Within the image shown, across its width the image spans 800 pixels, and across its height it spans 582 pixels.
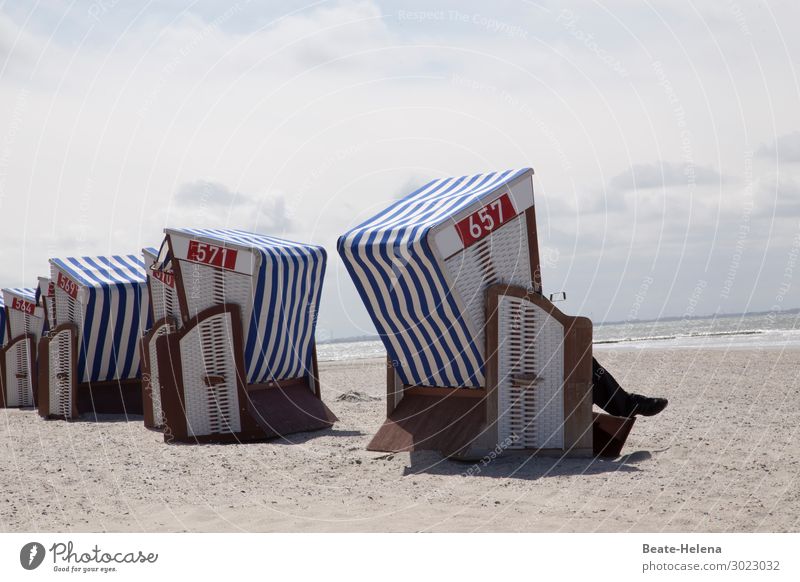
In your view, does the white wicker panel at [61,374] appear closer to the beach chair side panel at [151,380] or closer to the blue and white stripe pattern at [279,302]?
the beach chair side panel at [151,380]

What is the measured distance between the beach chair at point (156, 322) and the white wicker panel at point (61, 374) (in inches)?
111

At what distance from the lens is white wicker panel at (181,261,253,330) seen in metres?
10.6

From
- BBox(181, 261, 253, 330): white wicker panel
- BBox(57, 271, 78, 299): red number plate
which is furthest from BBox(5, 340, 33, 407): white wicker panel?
BBox(181, 261, 253, 330): white wicker panel

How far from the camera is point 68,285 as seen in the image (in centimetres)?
1515

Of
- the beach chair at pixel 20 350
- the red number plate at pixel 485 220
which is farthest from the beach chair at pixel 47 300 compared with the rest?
the red number plate at pixel 485 220

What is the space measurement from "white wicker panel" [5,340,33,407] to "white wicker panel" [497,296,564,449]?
1348cm

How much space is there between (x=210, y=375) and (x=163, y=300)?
6.34 ft

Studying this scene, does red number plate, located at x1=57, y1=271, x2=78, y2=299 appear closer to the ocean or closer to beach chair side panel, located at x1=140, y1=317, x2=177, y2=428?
beach chair side panel, located at x1=140, y1=317, x2=177, y2=428

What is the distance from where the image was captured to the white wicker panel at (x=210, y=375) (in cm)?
1055

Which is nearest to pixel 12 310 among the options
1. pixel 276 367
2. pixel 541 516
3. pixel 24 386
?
pixel 24 386

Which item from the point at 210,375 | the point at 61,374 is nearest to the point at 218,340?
the point at 210,375

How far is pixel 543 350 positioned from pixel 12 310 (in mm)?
14378

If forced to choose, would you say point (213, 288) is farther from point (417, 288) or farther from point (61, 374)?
point (61, 374)

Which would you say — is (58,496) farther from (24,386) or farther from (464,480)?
(24,386)
